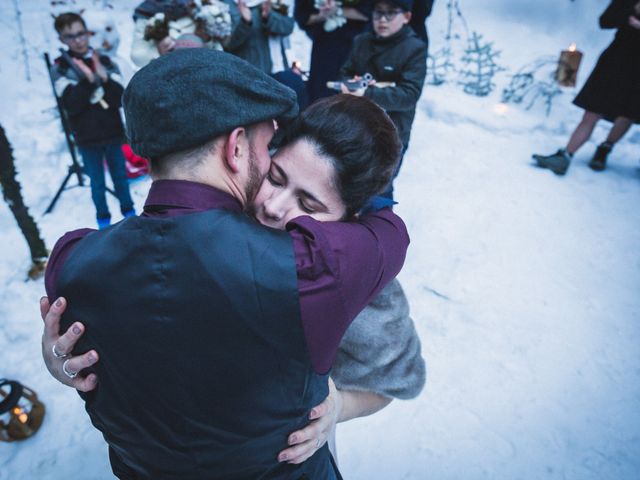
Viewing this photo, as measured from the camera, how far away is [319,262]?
32.0 inches

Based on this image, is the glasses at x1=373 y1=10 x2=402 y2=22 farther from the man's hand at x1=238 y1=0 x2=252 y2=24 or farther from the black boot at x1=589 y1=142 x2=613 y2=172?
the black boot at x1=589 y1=142 x2=613 y2=172

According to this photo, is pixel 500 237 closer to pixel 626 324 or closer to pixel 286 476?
pixel 626 324

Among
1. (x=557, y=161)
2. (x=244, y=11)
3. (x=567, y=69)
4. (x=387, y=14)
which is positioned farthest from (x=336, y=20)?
(x=567, y=69)

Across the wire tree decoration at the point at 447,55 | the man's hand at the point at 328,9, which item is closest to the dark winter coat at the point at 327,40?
the man's hand at the point at 328,9

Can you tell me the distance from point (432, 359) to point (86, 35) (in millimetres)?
4340

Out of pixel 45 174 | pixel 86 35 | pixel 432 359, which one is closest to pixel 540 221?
pixel 432 359

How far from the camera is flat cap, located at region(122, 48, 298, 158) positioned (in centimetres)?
93

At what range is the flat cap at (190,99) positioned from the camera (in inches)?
36.7

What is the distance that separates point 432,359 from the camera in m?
3.17

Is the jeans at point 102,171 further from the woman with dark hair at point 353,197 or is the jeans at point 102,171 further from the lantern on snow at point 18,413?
the woman with dark hair at point 353,197

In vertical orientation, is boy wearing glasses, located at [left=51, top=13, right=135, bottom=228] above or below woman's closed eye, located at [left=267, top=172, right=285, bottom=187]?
below

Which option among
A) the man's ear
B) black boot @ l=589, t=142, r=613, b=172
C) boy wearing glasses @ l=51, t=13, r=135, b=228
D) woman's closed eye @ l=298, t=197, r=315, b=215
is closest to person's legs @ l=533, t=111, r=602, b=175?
black boot @ l=589, t=142, r=613, b=172

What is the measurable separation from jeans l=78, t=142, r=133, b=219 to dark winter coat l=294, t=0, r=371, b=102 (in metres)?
2.63

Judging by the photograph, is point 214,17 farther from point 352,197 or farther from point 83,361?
point 83,361
